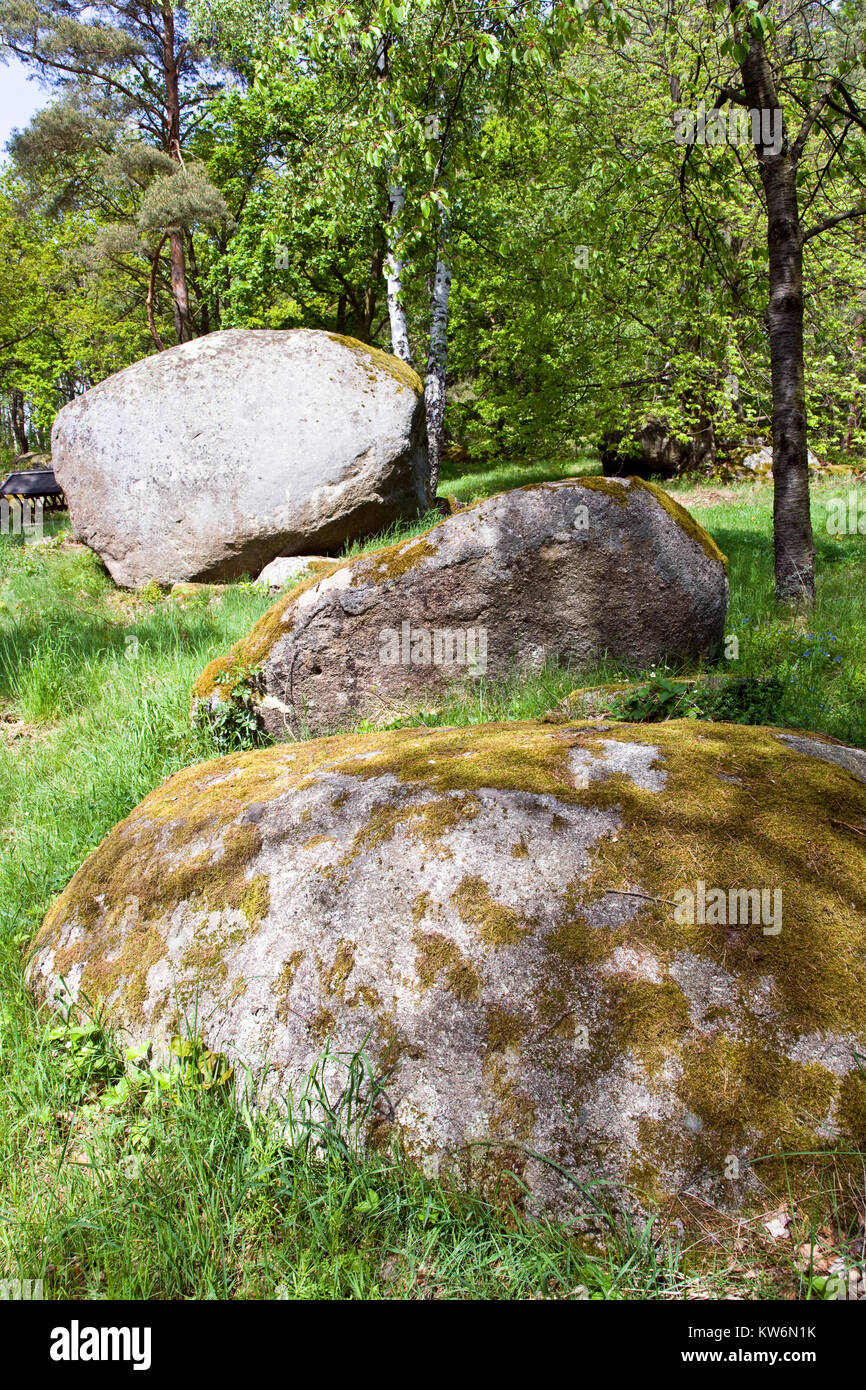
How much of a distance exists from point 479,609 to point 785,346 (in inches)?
145

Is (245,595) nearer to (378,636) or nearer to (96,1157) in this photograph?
(378,636)

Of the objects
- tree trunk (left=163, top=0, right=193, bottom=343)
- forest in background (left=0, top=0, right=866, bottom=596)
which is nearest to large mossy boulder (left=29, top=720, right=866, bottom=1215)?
forest in background (left=0, top=0, right=866, bottom=596)

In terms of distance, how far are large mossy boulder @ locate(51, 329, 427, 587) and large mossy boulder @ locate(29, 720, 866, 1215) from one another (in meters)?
6.49

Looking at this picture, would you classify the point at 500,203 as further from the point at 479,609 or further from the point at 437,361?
the point at 479,609

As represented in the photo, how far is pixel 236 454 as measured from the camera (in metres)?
8.55

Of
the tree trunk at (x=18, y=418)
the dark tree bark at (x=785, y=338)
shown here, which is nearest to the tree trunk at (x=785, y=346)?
the dark tree bark at (x=785, y=338)

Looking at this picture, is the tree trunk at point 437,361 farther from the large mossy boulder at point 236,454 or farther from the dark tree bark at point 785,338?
the dark tree bark at point 785,338

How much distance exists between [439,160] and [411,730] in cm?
581

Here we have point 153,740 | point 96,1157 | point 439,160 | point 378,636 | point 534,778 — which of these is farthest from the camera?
point 439,160

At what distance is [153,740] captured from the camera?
452 centimetres

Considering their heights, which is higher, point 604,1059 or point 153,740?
point 153,740

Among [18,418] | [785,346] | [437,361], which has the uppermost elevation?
[18,418]

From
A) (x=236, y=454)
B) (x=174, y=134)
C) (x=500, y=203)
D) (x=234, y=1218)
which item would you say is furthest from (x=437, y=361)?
(x=234, y=1218)

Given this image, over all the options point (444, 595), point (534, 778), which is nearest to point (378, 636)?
point (444, 595)
